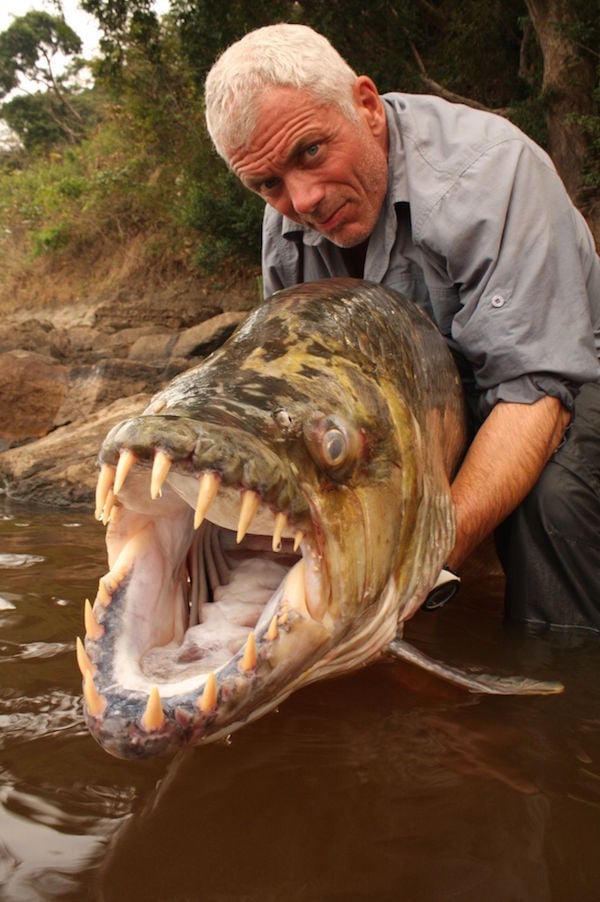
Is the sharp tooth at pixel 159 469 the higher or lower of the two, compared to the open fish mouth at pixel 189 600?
higher

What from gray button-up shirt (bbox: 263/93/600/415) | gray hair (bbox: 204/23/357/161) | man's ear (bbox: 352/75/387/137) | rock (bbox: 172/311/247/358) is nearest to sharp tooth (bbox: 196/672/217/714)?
gray button-up shirt (bbox: 263/93/600/415)

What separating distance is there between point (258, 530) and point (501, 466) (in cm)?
101

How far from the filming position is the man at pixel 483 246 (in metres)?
2.45

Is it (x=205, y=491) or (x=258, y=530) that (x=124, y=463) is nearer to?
(x=205, y=491)

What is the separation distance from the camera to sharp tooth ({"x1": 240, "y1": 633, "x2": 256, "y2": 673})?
140 centimetres

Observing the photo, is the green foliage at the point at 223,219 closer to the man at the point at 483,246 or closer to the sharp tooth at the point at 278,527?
the man at the point at 483,246

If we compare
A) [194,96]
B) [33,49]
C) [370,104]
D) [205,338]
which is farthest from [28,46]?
[370,104]

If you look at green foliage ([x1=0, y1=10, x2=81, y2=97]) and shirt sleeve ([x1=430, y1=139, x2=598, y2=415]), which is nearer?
shirt sleeve ([x1=430, y1=139, x2=598, y2=415])

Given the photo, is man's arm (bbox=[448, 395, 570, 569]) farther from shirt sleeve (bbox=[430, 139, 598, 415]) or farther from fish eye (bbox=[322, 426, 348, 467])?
fish eye (bbox=[322, 426, 348, 467])

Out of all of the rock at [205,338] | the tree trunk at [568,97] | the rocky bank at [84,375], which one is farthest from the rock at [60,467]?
the tree trunk at [568,97]

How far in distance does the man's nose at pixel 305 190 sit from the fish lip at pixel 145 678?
56.6 inches

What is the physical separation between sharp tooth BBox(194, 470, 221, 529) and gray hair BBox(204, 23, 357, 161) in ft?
5.51

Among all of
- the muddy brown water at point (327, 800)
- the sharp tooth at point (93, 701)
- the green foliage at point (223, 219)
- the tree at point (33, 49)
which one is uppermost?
the tree at point (33, 49)

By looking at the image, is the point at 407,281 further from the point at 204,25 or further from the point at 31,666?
the point at 204,25
